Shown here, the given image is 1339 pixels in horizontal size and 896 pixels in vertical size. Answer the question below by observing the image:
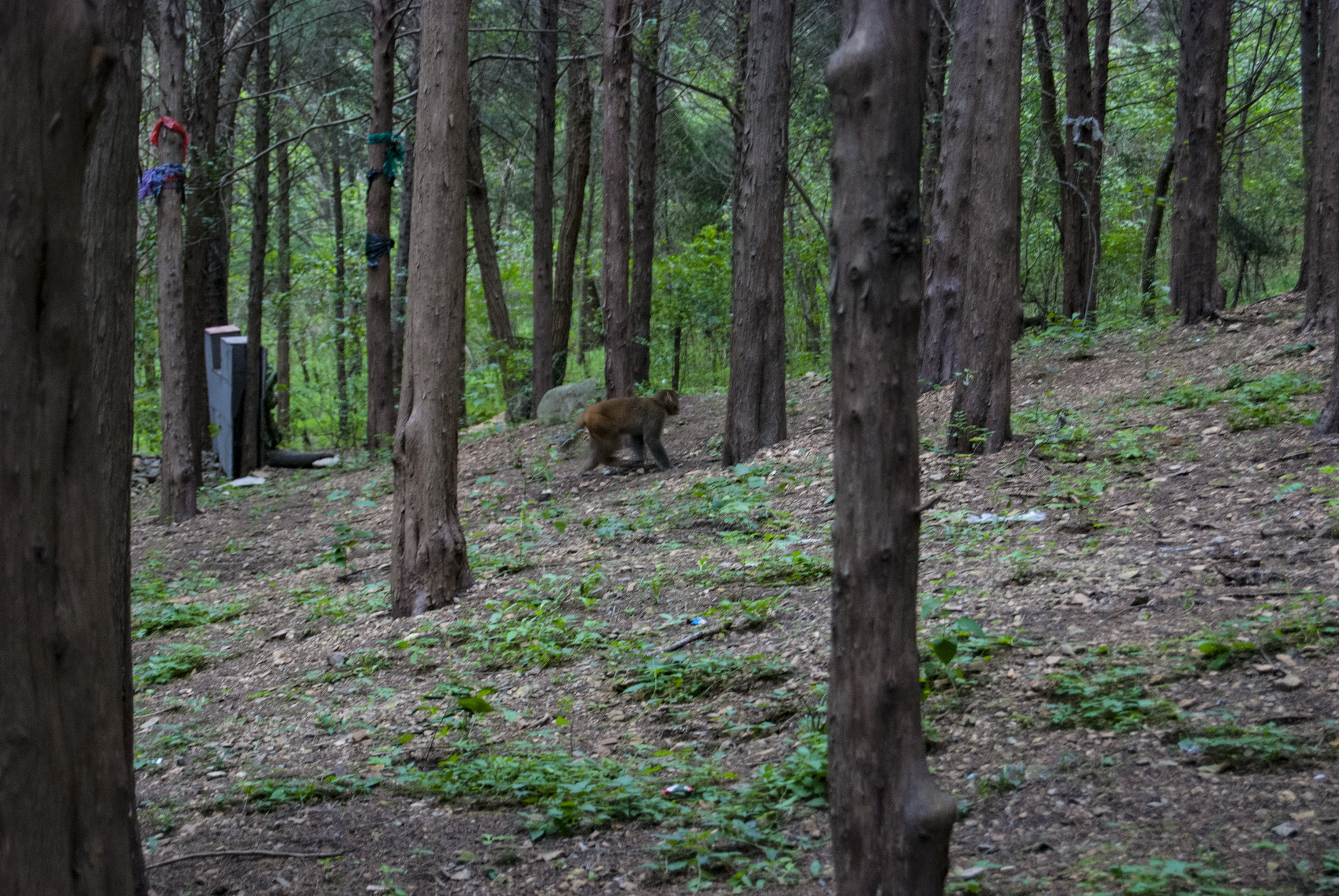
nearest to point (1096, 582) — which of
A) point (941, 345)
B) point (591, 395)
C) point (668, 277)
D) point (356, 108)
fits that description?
point (941, 345)

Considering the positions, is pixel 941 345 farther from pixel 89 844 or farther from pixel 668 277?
pixel 89 844

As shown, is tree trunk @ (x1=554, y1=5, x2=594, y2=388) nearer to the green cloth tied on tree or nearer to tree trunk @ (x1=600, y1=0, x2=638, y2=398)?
tree trunk @ (x1=600, y1=0, x2=638, y2=398)

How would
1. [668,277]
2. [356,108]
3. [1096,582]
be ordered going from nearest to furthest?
[1096,582] → [668,277] → [356,108]

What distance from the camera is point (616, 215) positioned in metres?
13.3

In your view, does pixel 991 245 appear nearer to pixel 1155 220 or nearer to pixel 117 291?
pixel 117 291

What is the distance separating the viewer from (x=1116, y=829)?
136 inches

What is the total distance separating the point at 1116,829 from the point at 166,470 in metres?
12.2

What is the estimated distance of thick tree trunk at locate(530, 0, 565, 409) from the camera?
52.5ft

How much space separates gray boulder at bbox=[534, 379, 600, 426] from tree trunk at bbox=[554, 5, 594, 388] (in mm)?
1034

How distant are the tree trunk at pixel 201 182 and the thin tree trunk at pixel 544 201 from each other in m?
4.70

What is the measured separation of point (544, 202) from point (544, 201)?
3cm

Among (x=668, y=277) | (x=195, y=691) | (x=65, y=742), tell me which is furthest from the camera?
(x=668, y=277)

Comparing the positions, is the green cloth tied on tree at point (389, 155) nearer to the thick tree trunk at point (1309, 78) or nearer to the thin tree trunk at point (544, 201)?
the thin tree trunk at point (544, 201)

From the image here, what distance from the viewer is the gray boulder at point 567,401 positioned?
51.5ft
